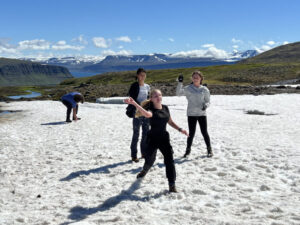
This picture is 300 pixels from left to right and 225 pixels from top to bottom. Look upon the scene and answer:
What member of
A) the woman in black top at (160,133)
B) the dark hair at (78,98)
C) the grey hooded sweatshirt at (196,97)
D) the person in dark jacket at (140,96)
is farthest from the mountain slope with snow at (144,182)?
the dark hair at (78,98)

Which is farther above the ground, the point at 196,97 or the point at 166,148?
the point at 196,97

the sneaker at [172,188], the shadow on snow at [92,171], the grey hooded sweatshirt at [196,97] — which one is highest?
the grey hooded sweatshirt at [196,97]

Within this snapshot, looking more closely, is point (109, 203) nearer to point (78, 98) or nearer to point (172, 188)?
point (172, 188)

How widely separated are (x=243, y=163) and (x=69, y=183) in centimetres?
586

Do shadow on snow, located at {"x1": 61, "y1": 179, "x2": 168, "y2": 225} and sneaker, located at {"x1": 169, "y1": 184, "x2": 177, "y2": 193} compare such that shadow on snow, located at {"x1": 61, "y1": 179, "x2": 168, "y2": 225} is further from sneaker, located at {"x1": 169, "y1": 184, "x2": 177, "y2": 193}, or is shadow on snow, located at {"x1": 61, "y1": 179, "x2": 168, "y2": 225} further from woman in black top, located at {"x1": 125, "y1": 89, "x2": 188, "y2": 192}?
woman in black top, located at {"x1": 125, "y1": 89, "x2": 188, "y2": 192}

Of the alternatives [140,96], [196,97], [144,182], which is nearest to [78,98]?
[140,96]

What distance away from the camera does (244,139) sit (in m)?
14.3

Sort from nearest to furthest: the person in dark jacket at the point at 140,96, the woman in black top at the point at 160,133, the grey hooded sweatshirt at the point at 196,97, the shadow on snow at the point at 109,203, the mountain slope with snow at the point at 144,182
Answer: the mountain slope with snow at the point at 144,182 → the shadow on snow at the point at 109,203 → the woman in black top at the point at 160,133 → the person in dark jacket at the point at 140,96 → the grey hooded sweatshirt at the point at 196,97

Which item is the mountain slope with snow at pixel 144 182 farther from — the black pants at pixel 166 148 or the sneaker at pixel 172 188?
the black pants at pixel 166 148

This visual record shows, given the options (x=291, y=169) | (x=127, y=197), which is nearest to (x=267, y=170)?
(x=291, y=169)

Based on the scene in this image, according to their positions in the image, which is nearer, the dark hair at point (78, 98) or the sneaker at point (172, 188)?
the sneaker at point (172, 188)

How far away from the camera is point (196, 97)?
1055 cm

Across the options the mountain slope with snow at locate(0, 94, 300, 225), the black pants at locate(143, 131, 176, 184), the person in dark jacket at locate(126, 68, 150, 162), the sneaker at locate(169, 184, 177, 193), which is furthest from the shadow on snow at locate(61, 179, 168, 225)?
the person in dark jacket at locate(126, 68, 150, 162)

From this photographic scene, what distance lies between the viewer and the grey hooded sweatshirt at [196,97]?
10.5m
